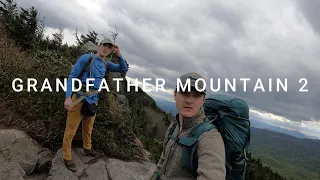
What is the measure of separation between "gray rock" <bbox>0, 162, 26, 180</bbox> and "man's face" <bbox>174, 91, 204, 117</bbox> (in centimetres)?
533

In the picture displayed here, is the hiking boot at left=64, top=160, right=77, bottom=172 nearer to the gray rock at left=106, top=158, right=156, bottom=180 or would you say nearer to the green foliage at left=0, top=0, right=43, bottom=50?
the gray rock at left=106, top=158, right=156, bottom=180

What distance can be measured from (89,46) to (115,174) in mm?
7640

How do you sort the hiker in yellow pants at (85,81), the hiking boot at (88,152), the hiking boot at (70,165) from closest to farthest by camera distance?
the hiker in yellow pants at (85,81)
the hiking boot at (70,165)
the hiking boot at (88,152)

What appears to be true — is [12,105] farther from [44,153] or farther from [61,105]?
[44,153]

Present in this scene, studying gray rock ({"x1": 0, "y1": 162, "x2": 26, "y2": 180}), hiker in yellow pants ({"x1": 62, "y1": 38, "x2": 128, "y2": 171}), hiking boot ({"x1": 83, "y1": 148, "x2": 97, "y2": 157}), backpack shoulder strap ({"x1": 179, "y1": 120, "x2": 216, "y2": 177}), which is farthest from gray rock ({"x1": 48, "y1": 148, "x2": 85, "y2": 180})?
backpack shoulder strap ({"x1": 179, "y1": 120, "x2": 216, "y2": 177})

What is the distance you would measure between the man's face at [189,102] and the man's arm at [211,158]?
27 centimetres

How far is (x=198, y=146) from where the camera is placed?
6.27 feet

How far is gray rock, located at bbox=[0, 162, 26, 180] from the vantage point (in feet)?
18.5

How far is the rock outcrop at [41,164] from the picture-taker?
20.0 feet

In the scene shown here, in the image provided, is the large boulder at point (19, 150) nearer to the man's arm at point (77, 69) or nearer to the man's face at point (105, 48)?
the man's arm at point (77, 69)

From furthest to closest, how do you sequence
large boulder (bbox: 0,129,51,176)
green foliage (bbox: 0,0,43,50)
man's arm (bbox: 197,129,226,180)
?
green foliage (bbox: 0,0,43,50)
large boulder (bbox: 0,129,51,176)
man's arm (bbox: 197,129,226,180)

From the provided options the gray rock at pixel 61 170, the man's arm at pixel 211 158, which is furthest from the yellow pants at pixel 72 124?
the man's arm at pixel 211 158

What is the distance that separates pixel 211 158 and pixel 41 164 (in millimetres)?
6210

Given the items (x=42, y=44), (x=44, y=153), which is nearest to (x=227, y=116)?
(x=44, y=153)
